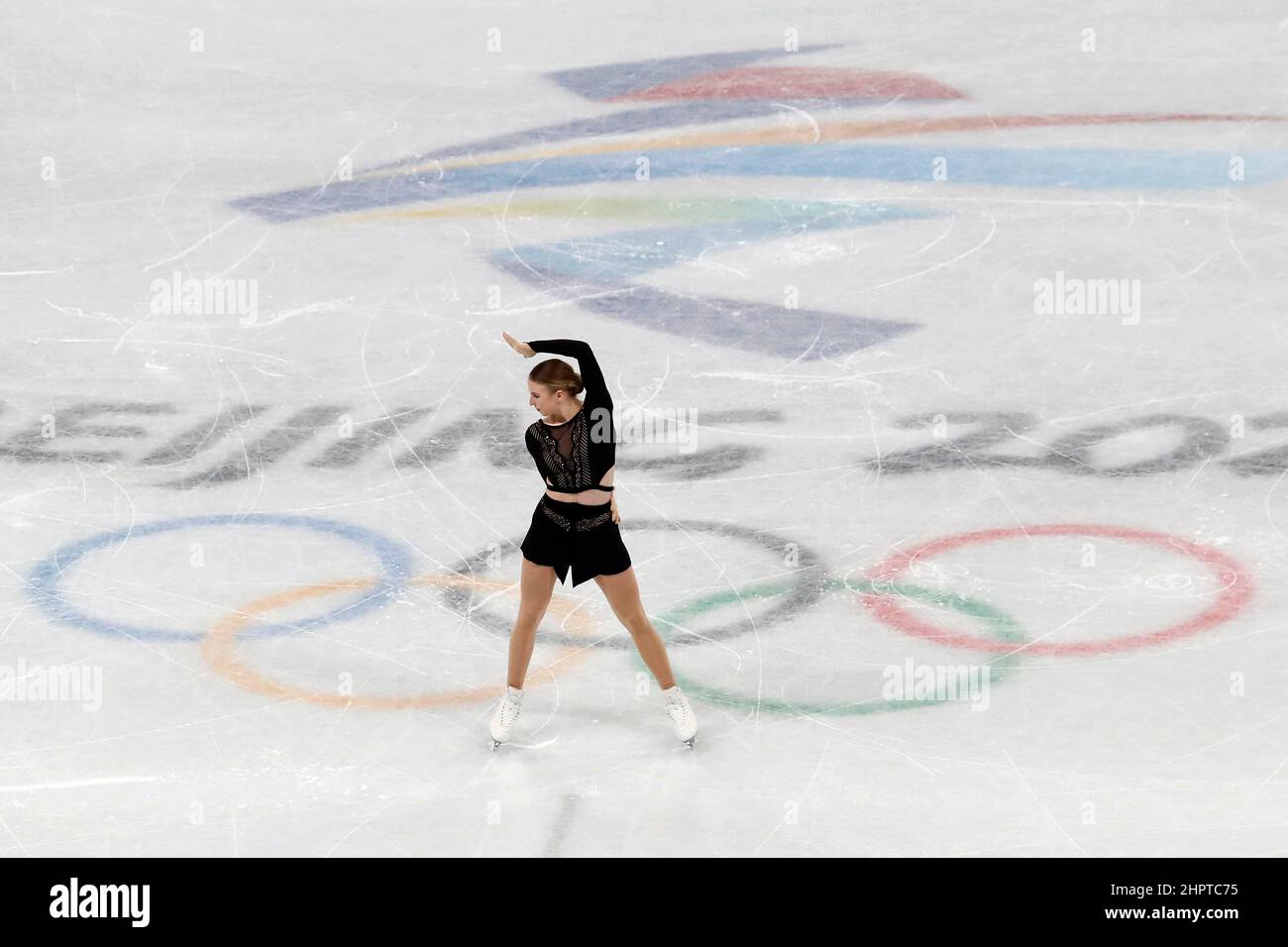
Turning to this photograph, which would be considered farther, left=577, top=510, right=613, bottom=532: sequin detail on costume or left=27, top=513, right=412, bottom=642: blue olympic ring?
left=27, top=513, right=412, bottom=642: blue olympic ring

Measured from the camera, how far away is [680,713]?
24.0 ft

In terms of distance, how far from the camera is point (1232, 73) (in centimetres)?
1584

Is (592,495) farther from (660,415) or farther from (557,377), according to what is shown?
(660,415)

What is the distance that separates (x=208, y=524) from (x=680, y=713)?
3743mm

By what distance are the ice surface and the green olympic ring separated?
3cm

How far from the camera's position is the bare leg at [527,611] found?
7.17 meters

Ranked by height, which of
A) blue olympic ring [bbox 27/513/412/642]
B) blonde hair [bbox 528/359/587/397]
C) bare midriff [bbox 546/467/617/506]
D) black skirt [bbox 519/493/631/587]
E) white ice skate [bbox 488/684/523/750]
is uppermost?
blonde hair [bbox 528/359/587/397]

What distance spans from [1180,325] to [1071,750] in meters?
5.61

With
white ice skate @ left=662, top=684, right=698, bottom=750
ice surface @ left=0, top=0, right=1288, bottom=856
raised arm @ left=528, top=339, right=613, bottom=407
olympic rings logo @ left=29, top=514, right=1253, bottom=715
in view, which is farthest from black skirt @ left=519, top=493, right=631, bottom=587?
olympic rings logo @ left=29, top=514, right=1253, bottom=715

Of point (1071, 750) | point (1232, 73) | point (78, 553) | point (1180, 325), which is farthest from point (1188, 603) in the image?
point (1232, 73)

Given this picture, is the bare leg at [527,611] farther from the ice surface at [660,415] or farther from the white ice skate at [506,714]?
the ice surface at [660,415]

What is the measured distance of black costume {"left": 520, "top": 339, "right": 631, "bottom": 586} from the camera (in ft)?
22.8

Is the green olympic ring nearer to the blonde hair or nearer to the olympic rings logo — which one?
the olympic rings logo

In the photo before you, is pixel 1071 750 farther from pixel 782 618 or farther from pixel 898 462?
pixel 898 462
